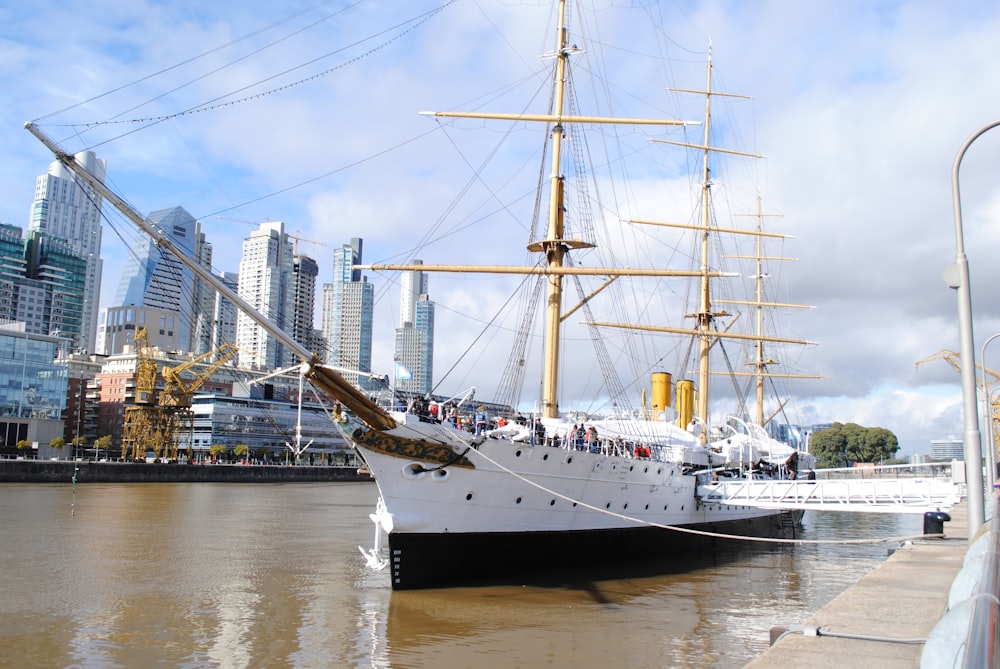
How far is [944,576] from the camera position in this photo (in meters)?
12.4

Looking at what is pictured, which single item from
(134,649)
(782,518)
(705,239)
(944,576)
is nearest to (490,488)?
(134,649)

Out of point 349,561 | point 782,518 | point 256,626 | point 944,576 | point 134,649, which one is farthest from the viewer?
point 782,518

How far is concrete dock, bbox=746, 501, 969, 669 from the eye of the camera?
7375mm

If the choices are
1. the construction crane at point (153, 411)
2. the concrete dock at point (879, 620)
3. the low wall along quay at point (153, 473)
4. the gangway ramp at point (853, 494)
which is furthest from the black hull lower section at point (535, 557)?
the construction crane at point (153, 411)

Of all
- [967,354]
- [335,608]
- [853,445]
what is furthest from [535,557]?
[853,445]

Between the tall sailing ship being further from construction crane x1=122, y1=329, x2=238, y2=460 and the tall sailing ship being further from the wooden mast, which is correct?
construction crane x1=122, y1=329, x2=238, y2=460

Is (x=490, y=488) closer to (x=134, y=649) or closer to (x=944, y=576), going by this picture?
(x=134, y=649)

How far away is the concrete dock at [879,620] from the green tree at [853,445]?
120 meters

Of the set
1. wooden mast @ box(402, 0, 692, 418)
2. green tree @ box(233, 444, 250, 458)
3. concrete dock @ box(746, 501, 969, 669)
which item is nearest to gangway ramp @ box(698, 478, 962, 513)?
wooden mast @ box(402, 0, 692, 418)

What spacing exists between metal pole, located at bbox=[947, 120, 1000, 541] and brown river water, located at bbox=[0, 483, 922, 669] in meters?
3.89

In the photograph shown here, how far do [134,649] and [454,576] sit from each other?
333 inches

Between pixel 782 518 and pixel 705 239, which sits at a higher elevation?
pixel 705 239

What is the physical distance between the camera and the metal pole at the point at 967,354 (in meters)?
12.3

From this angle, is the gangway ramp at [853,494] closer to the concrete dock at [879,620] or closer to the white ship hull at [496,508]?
the white ship hull at [496,508]
